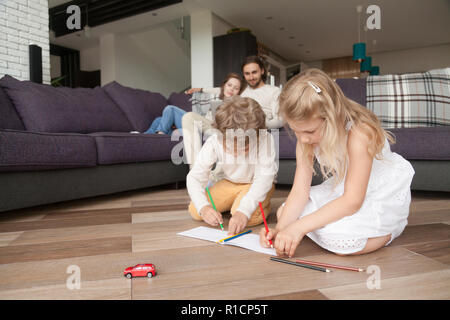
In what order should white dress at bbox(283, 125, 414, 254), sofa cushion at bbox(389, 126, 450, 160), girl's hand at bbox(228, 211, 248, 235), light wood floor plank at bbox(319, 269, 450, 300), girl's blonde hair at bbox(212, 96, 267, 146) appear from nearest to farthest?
1. light wood floor plank at bbox(319, 269, 450, 300)
2. white dress at bbox(283, 125, 414, 254)
3. girl's hand at bbox(228, 211, 248, 235)
4. girl's blonde hair at bbox(212, 96, 267, 146)
5. sofa cushion at bbox(389, 126, 450, 160)

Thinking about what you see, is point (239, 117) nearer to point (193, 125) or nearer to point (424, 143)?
point (193, 125)

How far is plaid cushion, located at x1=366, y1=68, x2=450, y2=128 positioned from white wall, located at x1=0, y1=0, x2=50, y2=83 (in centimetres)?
331

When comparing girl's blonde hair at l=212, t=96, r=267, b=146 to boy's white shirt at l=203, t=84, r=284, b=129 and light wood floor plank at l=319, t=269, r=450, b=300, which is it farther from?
boy's white shirt at l=203, t=84, r=284, b=129

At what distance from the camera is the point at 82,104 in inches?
89.7

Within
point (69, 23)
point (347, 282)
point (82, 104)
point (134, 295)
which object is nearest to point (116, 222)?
point (134, 295)

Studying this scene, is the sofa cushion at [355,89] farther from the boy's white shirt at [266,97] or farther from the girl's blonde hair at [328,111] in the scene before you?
the girl's blonde hair at [328,111]

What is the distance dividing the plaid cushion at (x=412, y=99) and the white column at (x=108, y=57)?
5240mm

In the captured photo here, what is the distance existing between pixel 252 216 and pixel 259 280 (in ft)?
1.77

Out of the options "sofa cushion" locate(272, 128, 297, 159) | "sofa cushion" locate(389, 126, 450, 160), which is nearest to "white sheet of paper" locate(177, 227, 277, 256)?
"sofa cushion" locate(272, 128, 297, 159)

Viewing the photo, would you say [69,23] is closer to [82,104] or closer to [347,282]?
[82,104]

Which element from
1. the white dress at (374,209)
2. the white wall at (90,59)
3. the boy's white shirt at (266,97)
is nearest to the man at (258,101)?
the boy's white shirt at (266,97)

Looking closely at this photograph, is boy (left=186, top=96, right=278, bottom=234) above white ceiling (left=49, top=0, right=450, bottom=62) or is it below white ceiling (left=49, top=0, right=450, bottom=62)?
below

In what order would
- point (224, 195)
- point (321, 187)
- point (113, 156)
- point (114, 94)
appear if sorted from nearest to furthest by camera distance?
point (321, 187)
point (224, 195)
point (113, 156)
point (114, 94)

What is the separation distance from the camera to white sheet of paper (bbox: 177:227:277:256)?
899 mm
